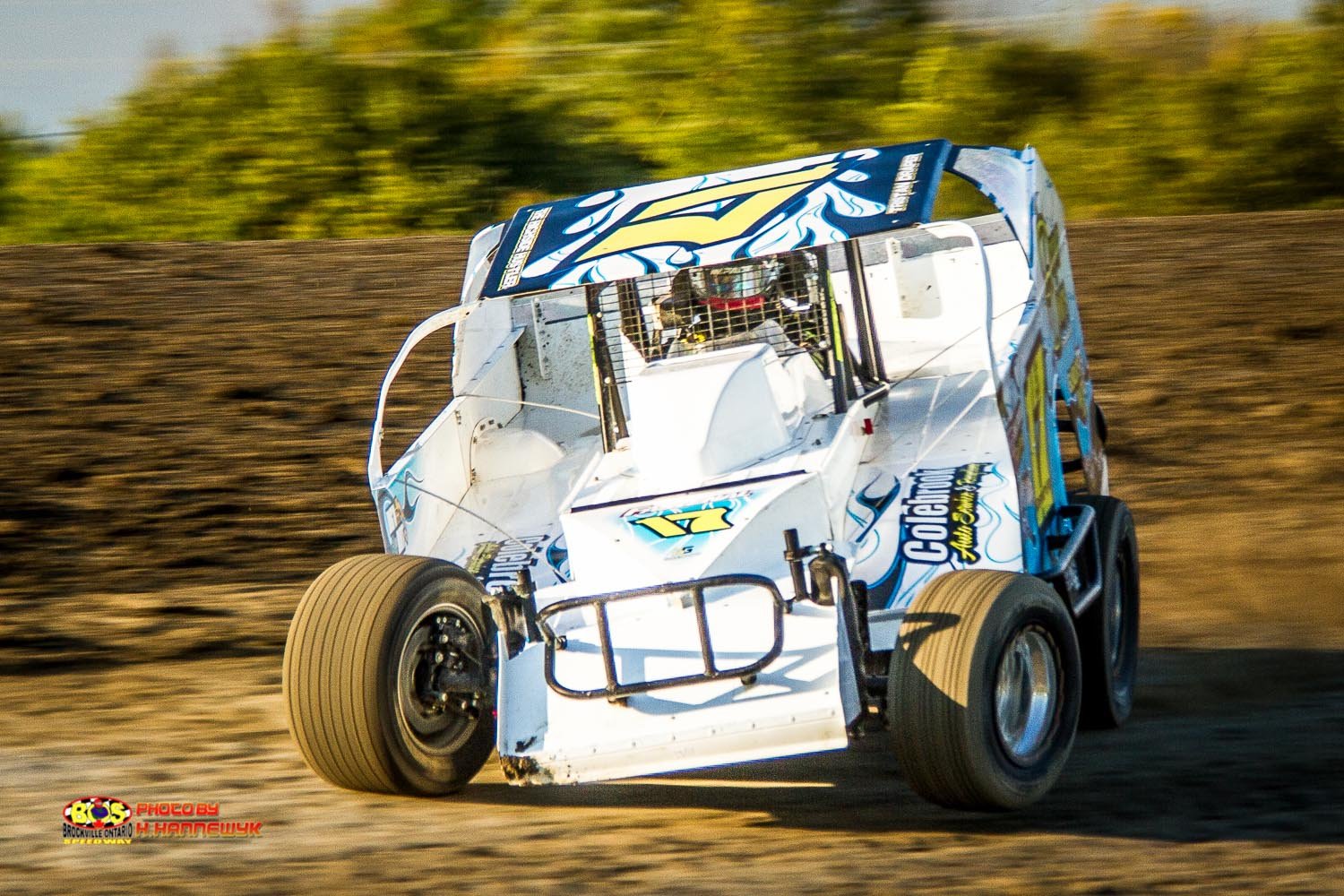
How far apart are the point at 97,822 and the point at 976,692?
301cm

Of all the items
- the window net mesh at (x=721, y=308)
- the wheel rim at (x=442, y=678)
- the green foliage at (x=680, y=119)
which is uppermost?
the green foliage at (x=680, y=119)

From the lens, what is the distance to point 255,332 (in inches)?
514

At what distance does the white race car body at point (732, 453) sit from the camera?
550 cm

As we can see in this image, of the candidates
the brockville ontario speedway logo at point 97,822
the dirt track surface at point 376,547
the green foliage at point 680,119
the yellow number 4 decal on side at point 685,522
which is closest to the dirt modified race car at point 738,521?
the yellow number 4 decal on side at point 685,522

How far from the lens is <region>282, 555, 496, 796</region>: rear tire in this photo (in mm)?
5629

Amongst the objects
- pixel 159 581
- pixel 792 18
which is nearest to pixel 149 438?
pixel 159 581

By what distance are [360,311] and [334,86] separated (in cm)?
835

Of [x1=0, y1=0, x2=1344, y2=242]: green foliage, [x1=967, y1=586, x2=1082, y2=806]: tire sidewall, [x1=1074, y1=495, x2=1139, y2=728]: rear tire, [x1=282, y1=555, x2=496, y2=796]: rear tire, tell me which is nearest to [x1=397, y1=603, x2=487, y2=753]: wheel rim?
[x1=282, y1=555, x2=496, y2=796]: rear tire

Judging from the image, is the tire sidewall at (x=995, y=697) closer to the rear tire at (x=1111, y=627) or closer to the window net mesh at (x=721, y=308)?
the rear tire at (x=1111, y=627)

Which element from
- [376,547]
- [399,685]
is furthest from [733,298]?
[376,547]

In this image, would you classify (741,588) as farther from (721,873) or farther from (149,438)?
(149,438)

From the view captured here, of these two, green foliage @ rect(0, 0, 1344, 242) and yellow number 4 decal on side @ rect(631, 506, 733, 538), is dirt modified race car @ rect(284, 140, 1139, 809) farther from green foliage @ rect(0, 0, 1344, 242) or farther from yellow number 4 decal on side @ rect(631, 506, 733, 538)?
green foliage @ rect(0, 0, 1344, 242)

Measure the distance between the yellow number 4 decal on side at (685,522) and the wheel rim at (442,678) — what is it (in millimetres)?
774

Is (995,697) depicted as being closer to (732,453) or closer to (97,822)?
(732,453)
